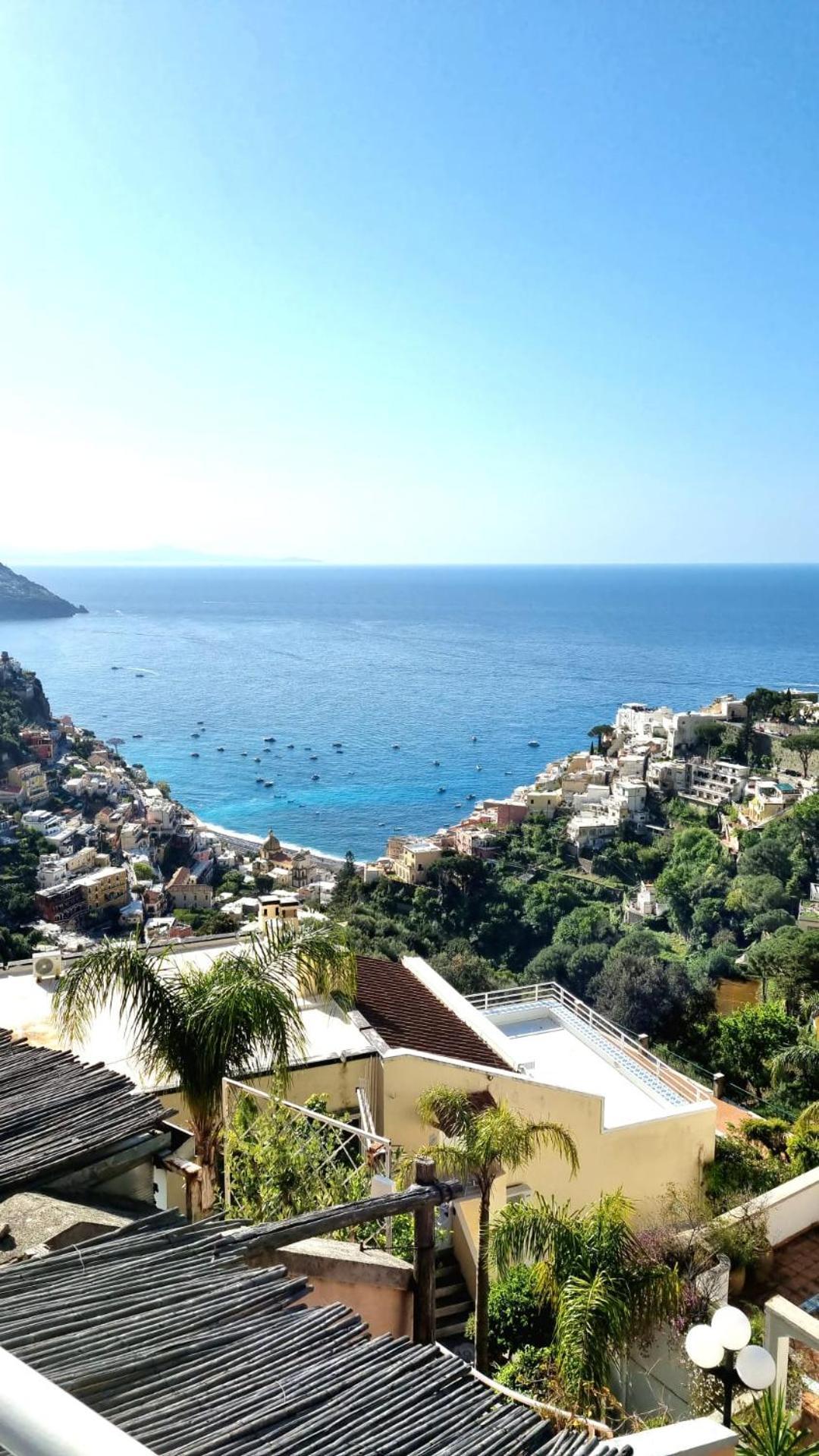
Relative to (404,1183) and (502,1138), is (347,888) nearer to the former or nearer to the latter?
(404,1183)

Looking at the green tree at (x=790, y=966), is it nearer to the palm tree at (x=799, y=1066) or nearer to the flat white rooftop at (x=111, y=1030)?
the palm tree at (x=799, y=1066)

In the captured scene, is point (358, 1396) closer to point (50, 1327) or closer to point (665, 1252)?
point (50, 1327)

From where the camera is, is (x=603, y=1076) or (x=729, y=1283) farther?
(x=603, y=1076)

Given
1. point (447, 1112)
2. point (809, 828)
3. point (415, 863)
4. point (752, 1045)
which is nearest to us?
point (447, 1112)

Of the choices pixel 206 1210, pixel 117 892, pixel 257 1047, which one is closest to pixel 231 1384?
pixel 206 1210

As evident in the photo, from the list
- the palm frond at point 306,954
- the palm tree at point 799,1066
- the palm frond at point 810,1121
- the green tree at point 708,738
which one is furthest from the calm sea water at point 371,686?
the palm frond at point 306,954

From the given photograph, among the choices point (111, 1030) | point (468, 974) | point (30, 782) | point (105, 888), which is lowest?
point (105, 888)

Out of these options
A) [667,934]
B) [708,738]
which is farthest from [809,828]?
[708,738]
